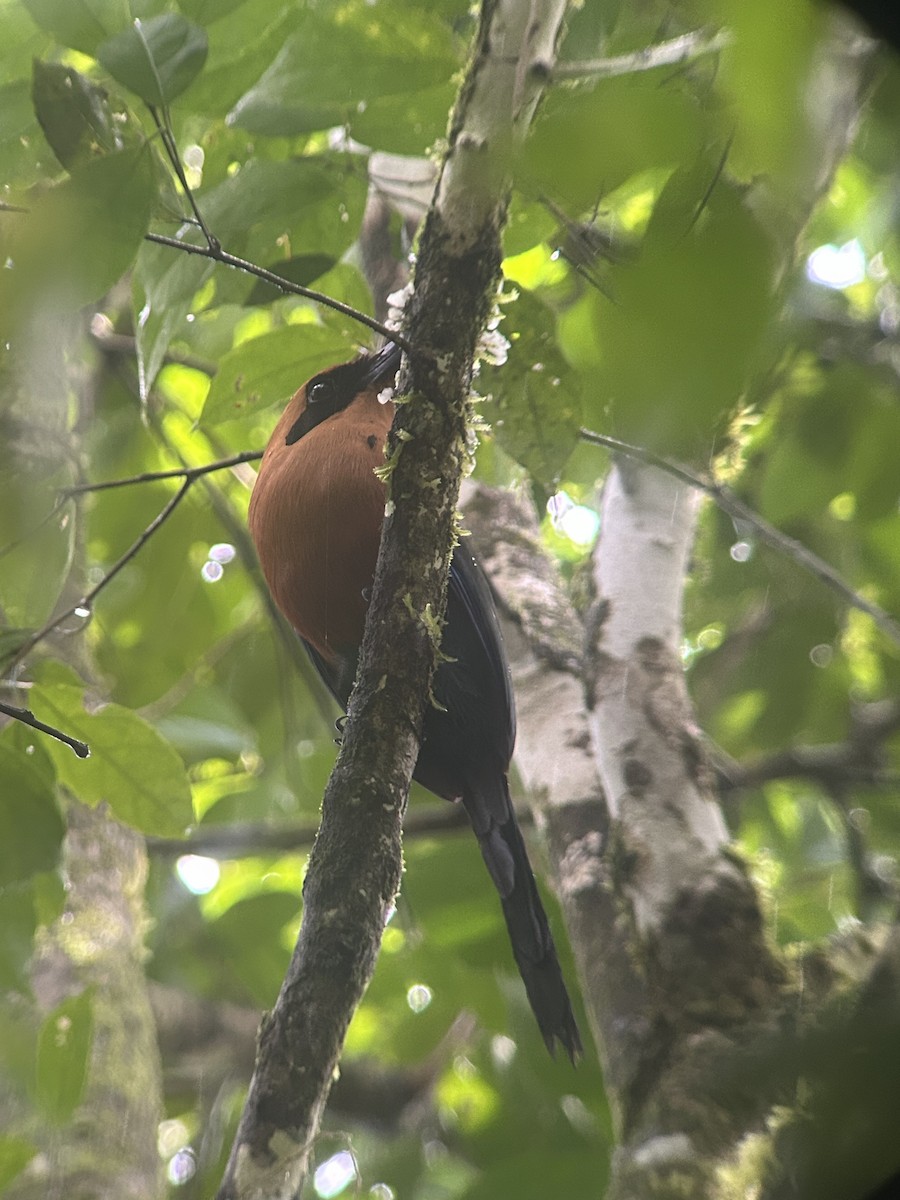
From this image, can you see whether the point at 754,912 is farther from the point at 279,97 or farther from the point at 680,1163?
the point at 279,97

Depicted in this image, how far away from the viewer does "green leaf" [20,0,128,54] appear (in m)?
1.42

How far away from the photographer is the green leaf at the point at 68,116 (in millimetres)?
1485

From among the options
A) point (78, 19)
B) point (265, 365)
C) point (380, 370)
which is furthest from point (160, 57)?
point (380, 370)

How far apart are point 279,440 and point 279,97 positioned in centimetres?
89

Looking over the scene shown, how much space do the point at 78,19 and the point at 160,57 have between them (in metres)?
0.13

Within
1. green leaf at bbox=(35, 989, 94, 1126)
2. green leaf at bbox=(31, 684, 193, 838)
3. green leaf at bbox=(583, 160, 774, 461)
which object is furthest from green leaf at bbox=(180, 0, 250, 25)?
green leaf at bbox=(35, 989, 94, 1126)

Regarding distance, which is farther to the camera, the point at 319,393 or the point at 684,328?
the point at 319,393

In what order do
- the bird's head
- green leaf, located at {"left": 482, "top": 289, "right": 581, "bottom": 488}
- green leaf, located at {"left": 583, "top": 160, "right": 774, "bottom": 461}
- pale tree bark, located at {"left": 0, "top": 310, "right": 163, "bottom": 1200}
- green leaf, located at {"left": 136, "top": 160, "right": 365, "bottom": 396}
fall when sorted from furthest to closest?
the bird's head < pale tree bark, located at {"left": 0, "top": 310, "right": 163, "bottom": 1200} < green leaf, located at {"left": 482, "top": 289, "right": 581, "bottom": 488} < green leaf, located at {"left": 136, "top": 160, "right": 365, "bottom": 396} < green leaf, located at {"left": 583, "top": 160, "right": 774, "bottom": 461}

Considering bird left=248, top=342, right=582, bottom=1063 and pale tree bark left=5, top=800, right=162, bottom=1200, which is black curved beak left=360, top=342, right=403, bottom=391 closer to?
bird left=248, top=342, right=582, bottom=1063

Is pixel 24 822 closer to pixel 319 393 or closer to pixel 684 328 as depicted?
pixel 319 393

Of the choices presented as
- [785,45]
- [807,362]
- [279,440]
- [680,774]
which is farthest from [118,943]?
[785,45]

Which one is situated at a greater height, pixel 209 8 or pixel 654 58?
pixel 209 8

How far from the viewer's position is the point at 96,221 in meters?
1.25

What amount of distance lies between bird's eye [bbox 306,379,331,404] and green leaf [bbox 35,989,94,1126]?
114 centimetres
